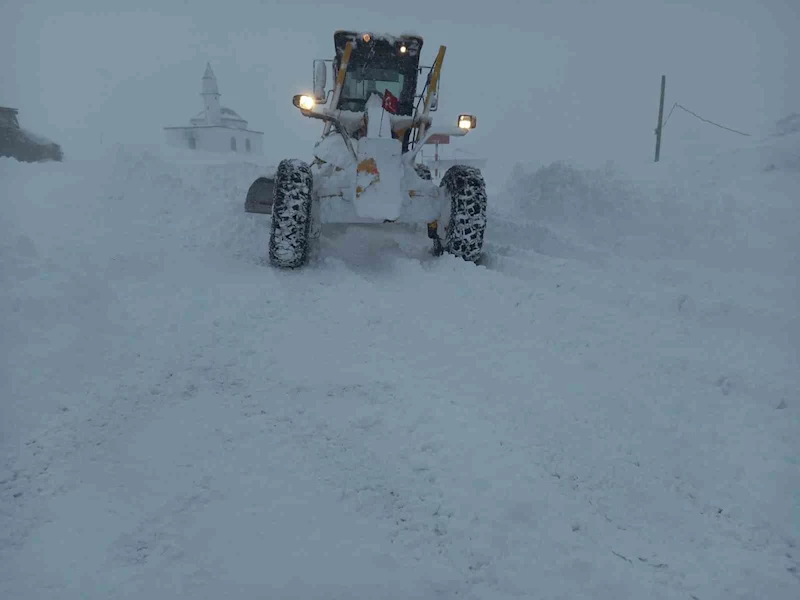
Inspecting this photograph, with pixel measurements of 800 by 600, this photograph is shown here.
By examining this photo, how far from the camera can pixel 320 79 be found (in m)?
6.34

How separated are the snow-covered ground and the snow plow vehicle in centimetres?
52

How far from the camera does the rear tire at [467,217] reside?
5719 millimetres

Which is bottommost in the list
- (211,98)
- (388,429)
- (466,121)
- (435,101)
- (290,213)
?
(388,429)

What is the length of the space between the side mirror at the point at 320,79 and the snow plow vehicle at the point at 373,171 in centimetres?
1

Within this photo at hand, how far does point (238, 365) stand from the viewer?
351 centimetres

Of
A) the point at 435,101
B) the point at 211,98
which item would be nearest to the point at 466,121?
the point at 435,101

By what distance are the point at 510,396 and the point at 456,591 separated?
4.75 feet

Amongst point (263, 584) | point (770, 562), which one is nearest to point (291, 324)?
point (263, 584)

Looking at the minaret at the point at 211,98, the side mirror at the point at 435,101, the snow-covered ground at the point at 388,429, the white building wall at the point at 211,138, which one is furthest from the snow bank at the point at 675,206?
the minaret at the point at 211,98

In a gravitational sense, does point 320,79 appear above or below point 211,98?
below

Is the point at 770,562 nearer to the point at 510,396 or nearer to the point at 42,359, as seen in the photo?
the point at 510,396

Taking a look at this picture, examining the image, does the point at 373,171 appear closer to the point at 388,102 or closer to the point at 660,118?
the point at 388,102

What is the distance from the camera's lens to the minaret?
163 feet

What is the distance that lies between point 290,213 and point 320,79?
2.16 m
